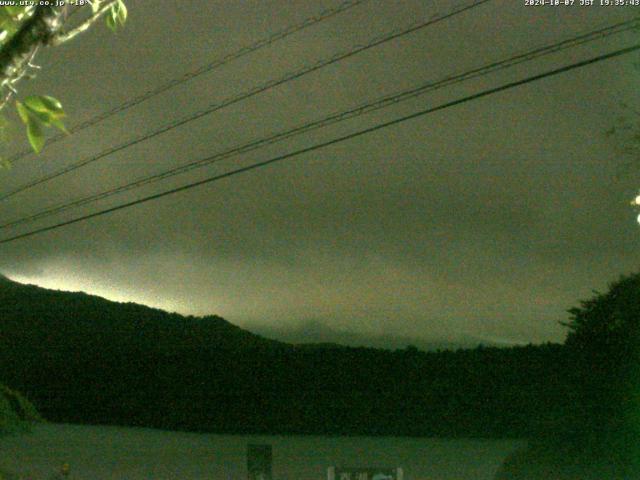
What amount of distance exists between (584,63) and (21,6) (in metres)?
7.41

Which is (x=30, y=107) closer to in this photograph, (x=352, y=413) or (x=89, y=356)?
(x=352, y=413)

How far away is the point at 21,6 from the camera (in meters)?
2.75

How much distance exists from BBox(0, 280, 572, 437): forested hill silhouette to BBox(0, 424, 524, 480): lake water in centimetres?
30

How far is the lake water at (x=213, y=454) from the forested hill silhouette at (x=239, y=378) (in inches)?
11.9

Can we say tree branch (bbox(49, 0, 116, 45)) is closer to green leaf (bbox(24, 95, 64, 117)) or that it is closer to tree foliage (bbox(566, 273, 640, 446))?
green leaf (bbox(24, 95, 64, 117))

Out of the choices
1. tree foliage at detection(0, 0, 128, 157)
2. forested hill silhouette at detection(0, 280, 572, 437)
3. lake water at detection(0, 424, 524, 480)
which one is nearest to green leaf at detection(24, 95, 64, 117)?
tree foliage at detection(0, 0, 128, 157)

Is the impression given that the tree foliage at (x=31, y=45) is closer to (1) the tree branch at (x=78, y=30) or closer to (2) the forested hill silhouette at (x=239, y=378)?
(1) the tree branch at (x=78, y=30)

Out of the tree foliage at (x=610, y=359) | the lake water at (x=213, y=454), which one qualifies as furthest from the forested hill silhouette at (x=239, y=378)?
the tree foliage at (x=610, y=359)

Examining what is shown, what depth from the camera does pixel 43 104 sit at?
2.43 meters

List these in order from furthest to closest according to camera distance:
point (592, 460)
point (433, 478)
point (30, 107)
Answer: point (433, 478) < point (592, 460) < point (30, 107)

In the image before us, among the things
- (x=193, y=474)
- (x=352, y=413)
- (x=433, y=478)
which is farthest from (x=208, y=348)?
(x=433, y=478)

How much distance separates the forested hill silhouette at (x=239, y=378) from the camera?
15828 millimetres

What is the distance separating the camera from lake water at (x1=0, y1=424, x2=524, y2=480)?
51.3 feet

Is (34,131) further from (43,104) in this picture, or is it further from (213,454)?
(213,454)
